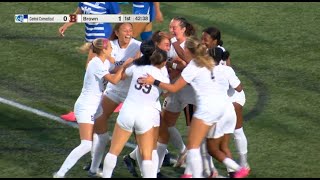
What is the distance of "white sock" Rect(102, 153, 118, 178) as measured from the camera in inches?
559

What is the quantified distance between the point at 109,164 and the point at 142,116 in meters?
0.85

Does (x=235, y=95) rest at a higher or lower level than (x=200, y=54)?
lower

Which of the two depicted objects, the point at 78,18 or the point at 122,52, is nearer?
the point at 78,18

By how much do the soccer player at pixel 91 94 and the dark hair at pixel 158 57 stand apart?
623mm

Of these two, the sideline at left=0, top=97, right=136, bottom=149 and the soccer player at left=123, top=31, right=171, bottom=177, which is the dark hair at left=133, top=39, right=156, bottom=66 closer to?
the soccer player at left=123, top=31, right=171, bottom=177

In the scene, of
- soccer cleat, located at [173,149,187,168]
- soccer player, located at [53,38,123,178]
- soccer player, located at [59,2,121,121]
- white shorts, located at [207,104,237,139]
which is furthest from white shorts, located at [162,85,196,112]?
soccer player, located at [59,2,121,121]

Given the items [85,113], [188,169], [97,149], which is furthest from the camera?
[97,149]

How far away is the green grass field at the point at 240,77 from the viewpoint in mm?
15797

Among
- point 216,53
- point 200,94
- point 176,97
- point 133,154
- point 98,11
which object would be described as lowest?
point 133,154

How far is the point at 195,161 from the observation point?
1424 cm

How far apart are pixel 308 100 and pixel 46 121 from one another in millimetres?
4780

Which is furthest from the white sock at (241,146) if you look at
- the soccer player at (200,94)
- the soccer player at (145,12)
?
the soccer player at (145,12)

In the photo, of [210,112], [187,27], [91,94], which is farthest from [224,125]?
[91,94]

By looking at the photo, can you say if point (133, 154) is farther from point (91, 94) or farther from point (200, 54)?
point (200, 54)
